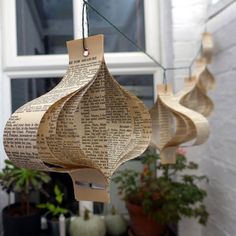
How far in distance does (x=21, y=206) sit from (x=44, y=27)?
0.90 m

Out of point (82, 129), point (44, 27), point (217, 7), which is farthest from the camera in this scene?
point (44, 27)

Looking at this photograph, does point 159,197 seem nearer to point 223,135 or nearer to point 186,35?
point 223,135

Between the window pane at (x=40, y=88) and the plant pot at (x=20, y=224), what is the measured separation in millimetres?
549

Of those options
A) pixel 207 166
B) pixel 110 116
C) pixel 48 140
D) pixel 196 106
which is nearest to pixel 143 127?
pixel 110 116

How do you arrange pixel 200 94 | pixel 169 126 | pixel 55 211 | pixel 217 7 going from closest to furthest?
pixel 169 126 → pixel 200 94 → pixel 217 7 → pixel 55 211

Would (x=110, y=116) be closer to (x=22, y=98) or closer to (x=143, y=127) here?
(x=143, y=127)

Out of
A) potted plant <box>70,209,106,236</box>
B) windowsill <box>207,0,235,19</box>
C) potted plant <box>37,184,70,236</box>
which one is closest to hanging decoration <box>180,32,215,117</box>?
windowsill <box>207,0,235,19</box>

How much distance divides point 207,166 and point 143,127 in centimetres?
104

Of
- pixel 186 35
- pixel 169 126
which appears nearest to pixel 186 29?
pixel 186 35

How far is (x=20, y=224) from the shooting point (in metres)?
1.41

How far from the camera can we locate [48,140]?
0.44 metres

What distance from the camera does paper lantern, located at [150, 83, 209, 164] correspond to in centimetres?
78

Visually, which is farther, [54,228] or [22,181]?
[54,228]

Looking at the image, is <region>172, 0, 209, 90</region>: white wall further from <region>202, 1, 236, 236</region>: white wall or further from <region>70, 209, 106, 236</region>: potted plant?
<region>70, 209, 106, 236</region>: potted plant
